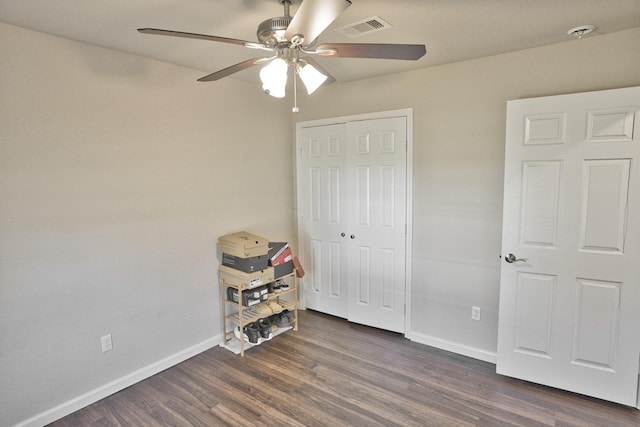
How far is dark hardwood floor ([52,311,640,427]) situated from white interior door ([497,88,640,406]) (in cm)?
25

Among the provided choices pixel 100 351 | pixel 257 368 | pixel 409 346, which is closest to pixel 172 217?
pixel 100 351

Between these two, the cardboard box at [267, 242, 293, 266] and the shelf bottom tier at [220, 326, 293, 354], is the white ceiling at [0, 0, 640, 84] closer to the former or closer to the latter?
the cardboard box at [267, 242, 293, 266]

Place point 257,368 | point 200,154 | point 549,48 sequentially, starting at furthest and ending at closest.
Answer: point 200,154, point 257,368, point 549,48

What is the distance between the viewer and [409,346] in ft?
10.3

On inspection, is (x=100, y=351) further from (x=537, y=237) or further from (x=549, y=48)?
(x=549, y=48)

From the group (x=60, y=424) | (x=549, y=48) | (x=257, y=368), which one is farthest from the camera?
(x=257, y=368)

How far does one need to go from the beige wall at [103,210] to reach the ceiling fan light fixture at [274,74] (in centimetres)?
141

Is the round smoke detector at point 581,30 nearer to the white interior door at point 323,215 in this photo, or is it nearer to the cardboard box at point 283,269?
the white interior door at point 323,215

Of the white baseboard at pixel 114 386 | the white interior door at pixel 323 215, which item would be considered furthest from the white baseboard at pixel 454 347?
the white baseboard at pixel 114 386

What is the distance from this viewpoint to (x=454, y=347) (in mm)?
3008

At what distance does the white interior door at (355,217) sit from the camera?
3.24 m

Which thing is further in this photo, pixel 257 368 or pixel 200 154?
pixel 200 154

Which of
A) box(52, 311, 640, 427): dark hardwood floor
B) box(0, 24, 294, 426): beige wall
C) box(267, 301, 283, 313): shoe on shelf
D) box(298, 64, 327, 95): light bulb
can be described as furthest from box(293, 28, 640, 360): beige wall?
box(0, 24, 294, 426): beige wall

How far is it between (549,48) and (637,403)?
2429 mm
